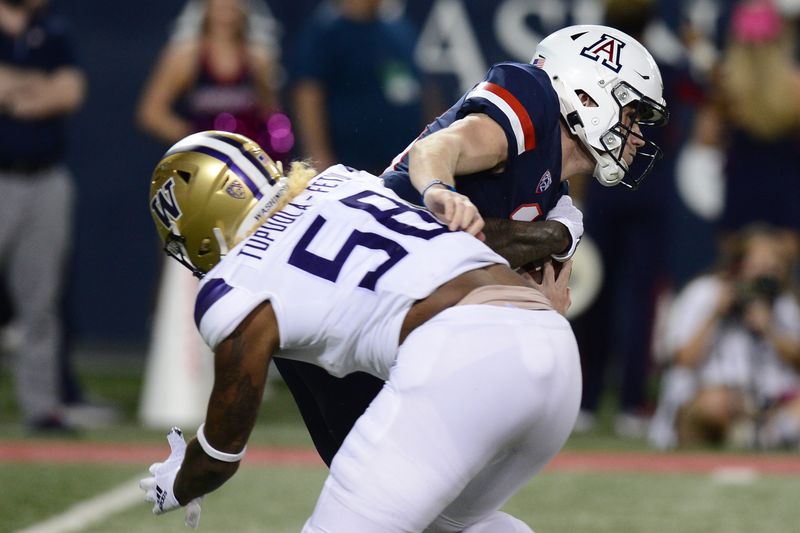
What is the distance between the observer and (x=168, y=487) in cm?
330

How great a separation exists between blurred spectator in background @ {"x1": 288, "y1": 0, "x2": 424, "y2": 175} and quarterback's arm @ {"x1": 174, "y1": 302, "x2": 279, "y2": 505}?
5.02 m

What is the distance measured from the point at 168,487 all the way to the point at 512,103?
3.69 ft

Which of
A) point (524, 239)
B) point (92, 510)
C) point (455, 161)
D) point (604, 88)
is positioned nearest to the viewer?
point (455, 161)

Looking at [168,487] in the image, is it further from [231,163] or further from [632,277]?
[632,277]

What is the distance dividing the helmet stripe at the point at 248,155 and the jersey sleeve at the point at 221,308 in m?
0.33

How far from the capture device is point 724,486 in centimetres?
650

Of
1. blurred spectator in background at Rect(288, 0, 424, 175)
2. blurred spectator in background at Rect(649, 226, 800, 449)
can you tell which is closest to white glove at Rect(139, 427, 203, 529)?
blurred spectator in background at Rect(649, 226, 800, 449)

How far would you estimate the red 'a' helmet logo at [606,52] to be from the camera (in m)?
3.60

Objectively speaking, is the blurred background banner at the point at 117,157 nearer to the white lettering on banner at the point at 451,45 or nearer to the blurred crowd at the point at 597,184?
the white lettering on banner at the point at 451,45

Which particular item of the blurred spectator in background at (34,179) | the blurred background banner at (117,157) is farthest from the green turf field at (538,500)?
the blurred background banner at (117,157)

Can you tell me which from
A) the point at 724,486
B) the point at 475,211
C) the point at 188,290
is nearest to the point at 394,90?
the point at 188,290

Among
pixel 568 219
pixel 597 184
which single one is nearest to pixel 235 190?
pixel 568 219

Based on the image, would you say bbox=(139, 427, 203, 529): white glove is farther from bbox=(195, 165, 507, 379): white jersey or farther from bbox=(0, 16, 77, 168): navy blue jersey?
bbox=(0, 16, 77, 168): navy blue jersey

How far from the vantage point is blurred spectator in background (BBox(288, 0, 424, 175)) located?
26.5 feet
